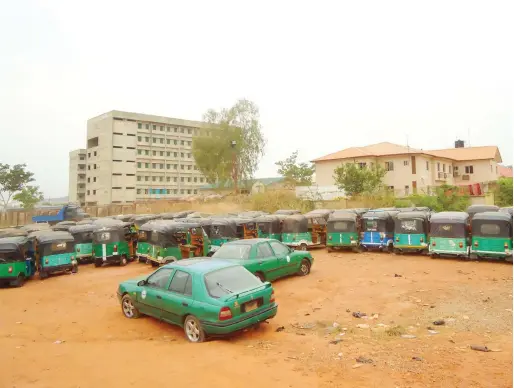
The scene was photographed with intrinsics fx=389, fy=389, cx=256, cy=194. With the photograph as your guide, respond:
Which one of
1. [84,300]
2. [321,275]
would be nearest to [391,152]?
[321,275]

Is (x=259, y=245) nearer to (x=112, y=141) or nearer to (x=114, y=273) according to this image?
(x=114, y=273)

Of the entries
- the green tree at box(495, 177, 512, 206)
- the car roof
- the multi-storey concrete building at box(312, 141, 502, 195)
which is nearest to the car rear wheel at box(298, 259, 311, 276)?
the car roof

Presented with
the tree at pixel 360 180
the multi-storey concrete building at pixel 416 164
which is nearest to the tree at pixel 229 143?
the multi-storey concrete building at pixel 416 164

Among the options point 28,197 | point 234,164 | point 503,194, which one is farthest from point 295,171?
point 28,197

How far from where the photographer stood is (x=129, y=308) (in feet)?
31.1

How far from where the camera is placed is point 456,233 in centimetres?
1599

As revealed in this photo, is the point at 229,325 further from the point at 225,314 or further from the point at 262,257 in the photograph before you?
the point at 262,257

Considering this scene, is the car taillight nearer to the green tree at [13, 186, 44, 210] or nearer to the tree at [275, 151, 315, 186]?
the tree at [275, 151, 315, 186]

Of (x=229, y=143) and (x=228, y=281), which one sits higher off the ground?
(x=229, y=143)

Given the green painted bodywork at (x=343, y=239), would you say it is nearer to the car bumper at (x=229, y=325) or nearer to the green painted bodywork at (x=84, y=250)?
the car bumper at (x=229, y=325)

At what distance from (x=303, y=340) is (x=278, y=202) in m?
31.2

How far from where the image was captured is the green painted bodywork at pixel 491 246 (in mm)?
15000

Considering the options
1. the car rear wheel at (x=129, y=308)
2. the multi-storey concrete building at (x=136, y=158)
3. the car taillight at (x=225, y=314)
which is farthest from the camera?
the multi-storey concrete building at (x=136, y=158)

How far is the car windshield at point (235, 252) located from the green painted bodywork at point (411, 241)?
8881mm
